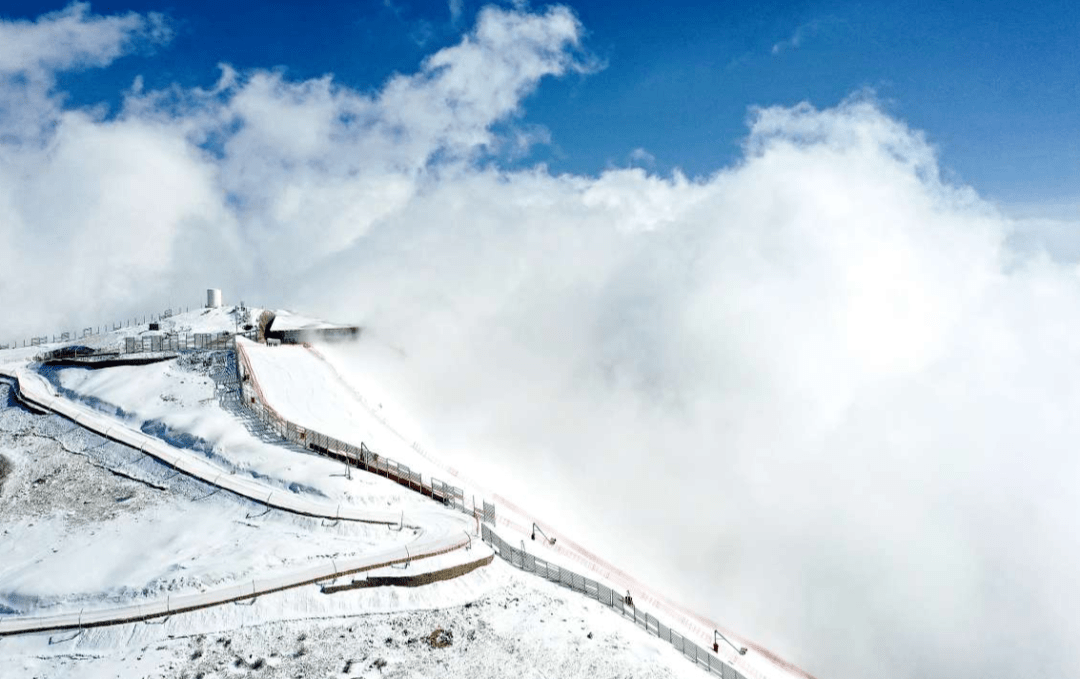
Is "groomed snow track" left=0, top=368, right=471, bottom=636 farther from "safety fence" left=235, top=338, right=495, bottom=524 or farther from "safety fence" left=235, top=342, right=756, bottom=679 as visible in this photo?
"safety fence" left=235, top=338, right=495, bottom=524


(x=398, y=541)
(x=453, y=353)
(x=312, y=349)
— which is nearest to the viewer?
(x=398, y=541)

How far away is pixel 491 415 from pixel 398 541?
53.4 meters

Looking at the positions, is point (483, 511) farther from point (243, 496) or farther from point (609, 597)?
point (243, 496)

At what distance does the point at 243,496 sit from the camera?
4312cm

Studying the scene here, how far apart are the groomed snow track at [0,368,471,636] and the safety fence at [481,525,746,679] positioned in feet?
7.86

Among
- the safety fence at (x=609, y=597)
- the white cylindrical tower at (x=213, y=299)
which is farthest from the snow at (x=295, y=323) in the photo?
the safety fence at (x=609, y=597)

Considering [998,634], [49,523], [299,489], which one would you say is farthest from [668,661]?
[998,634]

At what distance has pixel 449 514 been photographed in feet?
137

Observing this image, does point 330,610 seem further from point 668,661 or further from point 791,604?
point 791,604

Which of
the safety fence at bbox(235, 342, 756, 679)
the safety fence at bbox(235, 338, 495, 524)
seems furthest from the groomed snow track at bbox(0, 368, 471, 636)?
the safety fence at bbox(235, 338, 495, 524)

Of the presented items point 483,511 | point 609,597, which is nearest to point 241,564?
point 483,511

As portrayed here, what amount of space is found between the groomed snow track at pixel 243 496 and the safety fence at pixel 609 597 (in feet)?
7.86

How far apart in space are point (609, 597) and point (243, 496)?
78.1ft

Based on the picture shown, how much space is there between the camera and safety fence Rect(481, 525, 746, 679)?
107ft
